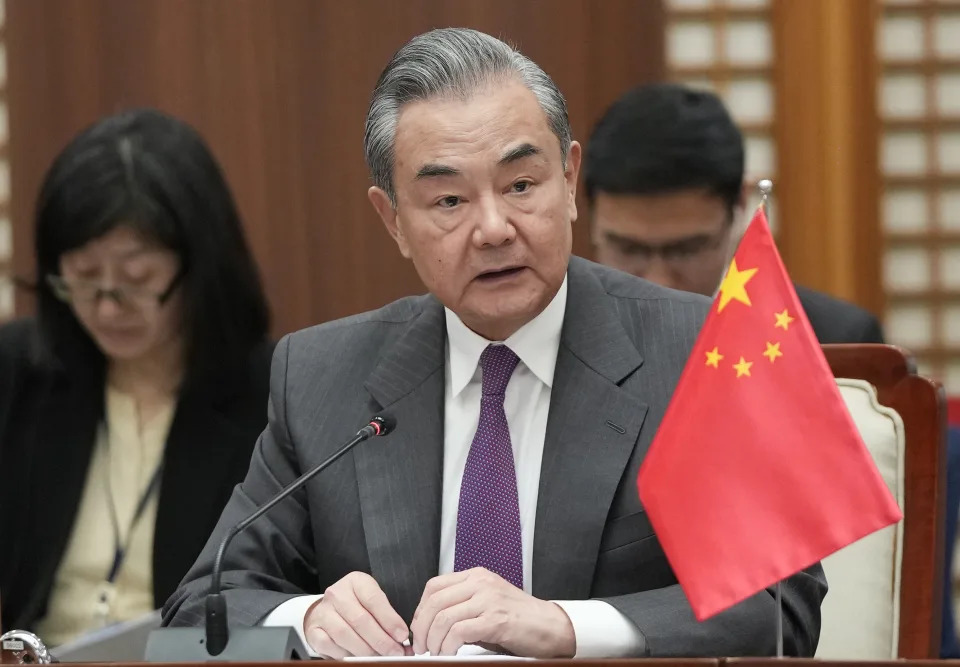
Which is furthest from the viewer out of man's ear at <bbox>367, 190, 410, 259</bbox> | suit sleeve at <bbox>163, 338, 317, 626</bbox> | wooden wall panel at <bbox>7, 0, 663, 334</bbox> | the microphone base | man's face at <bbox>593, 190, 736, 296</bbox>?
wooden wall panel at <bbox>7, 0, 663, 334</bbox>

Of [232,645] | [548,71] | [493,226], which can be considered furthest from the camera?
[548,71]

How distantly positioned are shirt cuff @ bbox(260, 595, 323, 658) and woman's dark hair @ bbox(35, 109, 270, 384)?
0.99m

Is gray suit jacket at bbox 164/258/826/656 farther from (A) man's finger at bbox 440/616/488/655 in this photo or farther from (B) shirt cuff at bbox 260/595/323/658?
(A) man's finger at bbox 440/616/488/655

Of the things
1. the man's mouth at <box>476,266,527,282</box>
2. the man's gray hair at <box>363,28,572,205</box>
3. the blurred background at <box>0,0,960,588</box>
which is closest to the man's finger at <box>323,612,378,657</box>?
the man's mouth at <box>476,266,527,282</box>

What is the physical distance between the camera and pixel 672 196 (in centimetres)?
267

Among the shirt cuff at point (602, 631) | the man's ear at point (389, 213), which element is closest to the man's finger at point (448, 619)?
the shirt cuff at point (602, 631)

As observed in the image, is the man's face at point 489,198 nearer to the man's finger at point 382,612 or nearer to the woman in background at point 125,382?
the man's finger at point 382,612

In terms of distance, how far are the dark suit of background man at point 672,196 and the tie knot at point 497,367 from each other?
88 centimetres

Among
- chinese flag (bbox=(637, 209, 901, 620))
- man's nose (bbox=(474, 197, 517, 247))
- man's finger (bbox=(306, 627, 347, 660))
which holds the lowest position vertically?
man's finger (bbox=(306, 627, 347, 660))

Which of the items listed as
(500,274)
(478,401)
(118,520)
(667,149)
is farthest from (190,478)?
(667,149)

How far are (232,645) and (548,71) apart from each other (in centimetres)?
236

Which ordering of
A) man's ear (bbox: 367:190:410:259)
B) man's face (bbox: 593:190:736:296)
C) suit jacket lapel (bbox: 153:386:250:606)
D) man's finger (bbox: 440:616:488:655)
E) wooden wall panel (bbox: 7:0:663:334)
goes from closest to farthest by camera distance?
1. man's finger (bbox: 440:616:488:655)
2. man's ear (bbox: 367:190:410:259)
3. suit jacket lapel (bbox: 153:386:250:606)
4. man's face (bbox: 593:190:736:296)
5. wooden wall panel (bbox: 7:0:663:334)

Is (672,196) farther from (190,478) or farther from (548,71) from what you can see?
(190,478)

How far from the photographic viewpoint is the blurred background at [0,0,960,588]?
3.33 m
